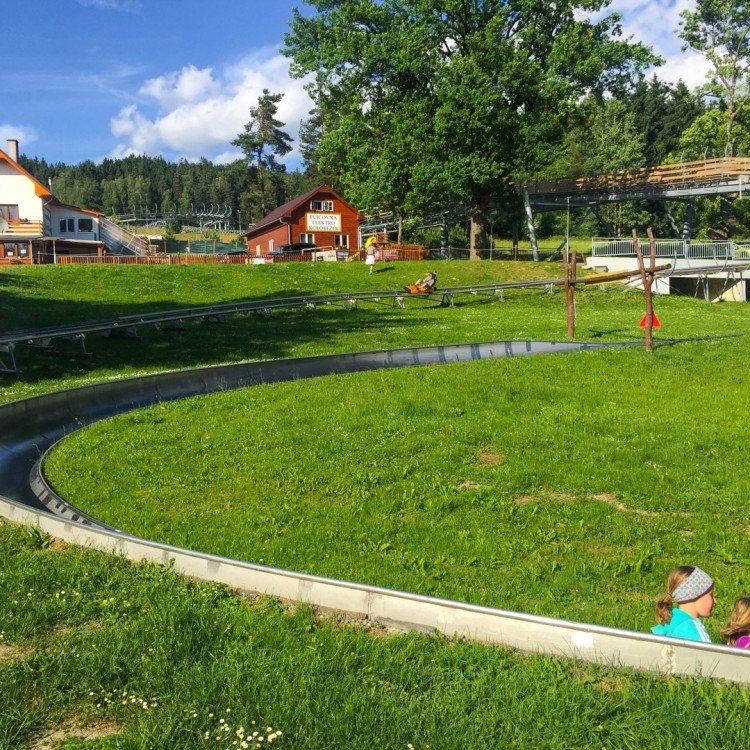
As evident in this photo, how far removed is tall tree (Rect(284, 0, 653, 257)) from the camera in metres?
41.7

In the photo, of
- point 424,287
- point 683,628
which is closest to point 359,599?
point 683,628

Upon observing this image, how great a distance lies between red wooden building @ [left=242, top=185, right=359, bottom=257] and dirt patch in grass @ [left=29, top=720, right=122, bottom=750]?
61.8m

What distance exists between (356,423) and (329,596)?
20.8 feet

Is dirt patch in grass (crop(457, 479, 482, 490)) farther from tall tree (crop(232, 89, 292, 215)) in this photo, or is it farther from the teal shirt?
tall tree (crop(232, 89, 292, 215))

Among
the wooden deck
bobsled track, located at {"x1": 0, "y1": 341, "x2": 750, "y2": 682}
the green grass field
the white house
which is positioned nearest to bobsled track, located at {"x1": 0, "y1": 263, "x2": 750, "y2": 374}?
the green grass field

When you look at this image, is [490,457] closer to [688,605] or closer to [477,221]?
[688,605]

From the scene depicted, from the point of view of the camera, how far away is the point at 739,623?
4887 mm

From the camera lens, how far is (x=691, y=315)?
100.0 feet

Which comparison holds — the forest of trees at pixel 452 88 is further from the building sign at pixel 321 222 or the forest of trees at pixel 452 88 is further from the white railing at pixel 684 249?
the building sign at pixel 321 222

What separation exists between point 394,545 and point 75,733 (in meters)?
3.66

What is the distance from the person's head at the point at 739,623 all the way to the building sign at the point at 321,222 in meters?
63.0

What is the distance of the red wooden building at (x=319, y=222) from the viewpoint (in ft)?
214

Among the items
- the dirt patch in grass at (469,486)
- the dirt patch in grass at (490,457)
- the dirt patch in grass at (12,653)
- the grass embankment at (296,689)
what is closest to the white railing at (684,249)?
the dirt patch in grass at (490,457)

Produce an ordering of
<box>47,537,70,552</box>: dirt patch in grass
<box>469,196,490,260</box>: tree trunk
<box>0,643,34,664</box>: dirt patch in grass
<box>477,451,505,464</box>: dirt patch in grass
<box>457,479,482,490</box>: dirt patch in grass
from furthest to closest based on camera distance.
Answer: <box>469,196,490,260</box>: tree trunk, <box>477,451,505,464</box>: dirt patch in grass, <box>457,479,482,490</box>: dirt patch in grass, <box>47,537,70,552</box>: dirt patch in grass, <box>0,643,34,664</box>: dirt patch in grass
